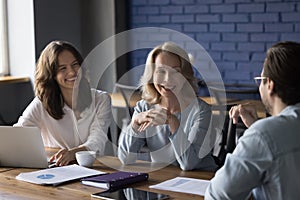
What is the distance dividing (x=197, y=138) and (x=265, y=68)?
89cm

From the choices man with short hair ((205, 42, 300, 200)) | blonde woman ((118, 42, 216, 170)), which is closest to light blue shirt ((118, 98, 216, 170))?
blonde woman ((118, 42, 216, 170))

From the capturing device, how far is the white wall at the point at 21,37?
14.8ft

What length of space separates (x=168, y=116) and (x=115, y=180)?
45 cm

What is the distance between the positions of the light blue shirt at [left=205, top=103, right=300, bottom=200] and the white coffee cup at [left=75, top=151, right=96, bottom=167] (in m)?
0.97

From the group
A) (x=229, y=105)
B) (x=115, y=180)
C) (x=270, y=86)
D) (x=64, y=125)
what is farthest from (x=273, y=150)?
(x=229, y=105)

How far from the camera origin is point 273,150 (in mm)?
1530

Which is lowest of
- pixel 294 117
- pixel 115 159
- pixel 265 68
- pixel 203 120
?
pixel 115 159

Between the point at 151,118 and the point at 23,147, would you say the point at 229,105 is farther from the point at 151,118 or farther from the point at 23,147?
the point at 23,147

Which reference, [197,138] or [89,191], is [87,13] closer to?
[197,138]

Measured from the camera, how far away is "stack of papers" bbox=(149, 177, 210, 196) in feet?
6.61

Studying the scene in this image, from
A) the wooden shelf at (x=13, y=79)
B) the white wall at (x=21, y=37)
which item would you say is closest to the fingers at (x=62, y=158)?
the wooden shelf at (x=13, y=79)

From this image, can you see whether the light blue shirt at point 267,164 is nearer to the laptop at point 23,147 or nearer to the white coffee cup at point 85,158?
the white coffee cup at point 85,158

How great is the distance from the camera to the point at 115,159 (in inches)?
103

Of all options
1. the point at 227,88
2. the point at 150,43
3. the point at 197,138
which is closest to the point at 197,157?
the point at 197,138
